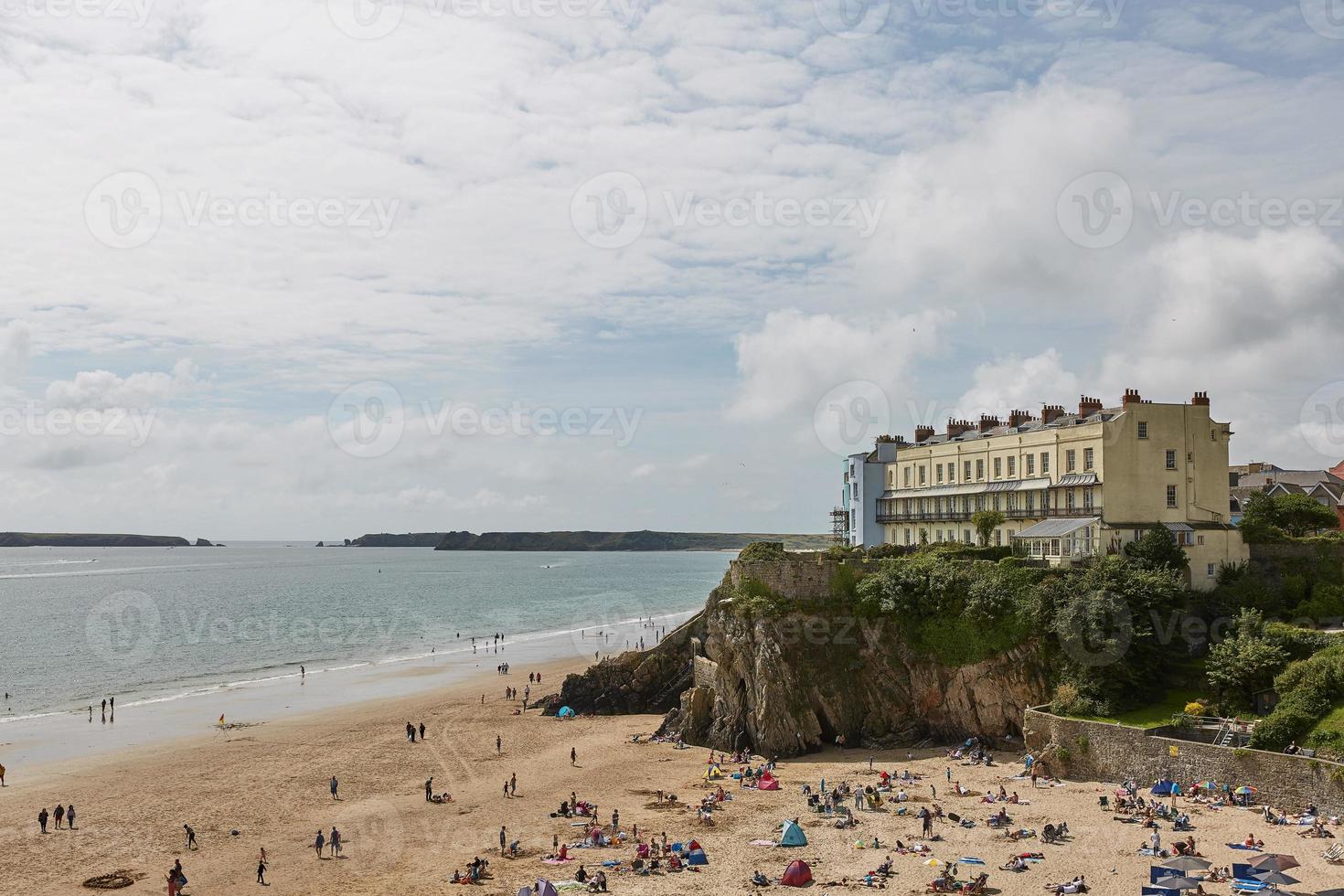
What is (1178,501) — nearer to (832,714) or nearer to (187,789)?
(832,714)

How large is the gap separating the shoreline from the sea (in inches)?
15.7

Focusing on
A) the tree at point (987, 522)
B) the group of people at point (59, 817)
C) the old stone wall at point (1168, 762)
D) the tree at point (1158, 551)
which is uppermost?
the tree at point (987, 522)

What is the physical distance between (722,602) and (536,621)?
74.0 metres

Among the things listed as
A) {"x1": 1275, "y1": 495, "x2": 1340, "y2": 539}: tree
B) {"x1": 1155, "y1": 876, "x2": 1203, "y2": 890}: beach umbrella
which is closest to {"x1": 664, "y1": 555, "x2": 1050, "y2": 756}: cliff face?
{"x1": 1155, "y1": 876, "x2": 1203, "y2": 890}: beach umbrella

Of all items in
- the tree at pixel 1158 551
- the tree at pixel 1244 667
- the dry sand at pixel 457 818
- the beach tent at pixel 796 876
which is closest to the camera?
the beach tent at pixel 796 876

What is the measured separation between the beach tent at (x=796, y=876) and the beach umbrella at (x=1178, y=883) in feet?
30.7

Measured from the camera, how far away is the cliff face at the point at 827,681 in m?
42.8

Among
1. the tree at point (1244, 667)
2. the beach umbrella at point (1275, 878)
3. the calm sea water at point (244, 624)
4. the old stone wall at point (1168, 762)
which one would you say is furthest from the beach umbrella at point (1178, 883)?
the calm sea water at point (244, 624)

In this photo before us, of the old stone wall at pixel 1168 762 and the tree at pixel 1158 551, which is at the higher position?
the tree at pixel 1158 551

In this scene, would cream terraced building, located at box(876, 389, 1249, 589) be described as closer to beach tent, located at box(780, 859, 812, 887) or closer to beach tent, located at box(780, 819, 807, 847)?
beach tent, located at box(780, 819, 807, 847)

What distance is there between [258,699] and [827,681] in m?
40.1

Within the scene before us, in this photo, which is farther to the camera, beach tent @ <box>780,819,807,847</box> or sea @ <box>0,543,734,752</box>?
sea @ <box>0,543,734,752</box>

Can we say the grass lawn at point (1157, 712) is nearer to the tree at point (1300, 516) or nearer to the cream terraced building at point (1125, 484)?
the cream terraced building at point (1125, 484)

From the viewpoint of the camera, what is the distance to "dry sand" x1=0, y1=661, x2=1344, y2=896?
2991 centimetres
